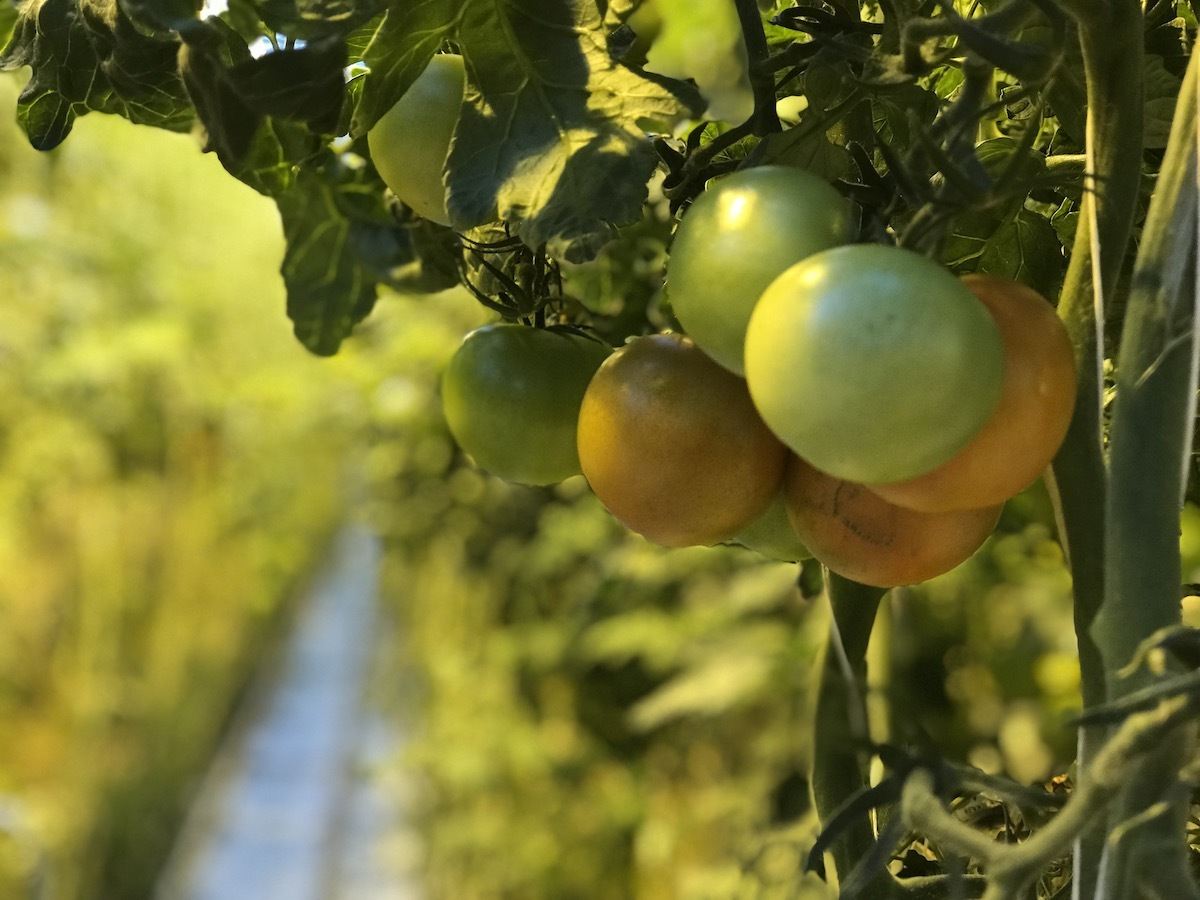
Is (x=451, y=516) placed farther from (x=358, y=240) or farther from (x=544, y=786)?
(x=358, y=240)

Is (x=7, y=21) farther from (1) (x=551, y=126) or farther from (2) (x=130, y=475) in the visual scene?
(2) (x=130, y=475)

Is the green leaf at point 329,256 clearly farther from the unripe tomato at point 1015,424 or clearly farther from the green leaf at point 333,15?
the unripe tomato at point 1015,424

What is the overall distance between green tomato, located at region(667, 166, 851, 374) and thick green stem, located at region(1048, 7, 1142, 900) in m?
0.07

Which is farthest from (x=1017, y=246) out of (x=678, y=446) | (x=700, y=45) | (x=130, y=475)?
(x=130, y=475)

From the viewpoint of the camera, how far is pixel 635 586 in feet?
5.08

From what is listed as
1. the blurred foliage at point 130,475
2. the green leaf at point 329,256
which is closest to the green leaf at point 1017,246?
the green leaf at point 329,256

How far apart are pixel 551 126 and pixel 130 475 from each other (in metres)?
3.03

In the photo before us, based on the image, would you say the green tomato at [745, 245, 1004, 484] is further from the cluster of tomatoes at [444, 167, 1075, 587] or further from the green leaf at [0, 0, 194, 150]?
the green leaf at [0, 0, 194, 150]

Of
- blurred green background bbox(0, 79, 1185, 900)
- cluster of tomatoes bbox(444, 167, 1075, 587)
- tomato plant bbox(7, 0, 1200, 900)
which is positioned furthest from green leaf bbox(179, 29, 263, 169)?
blurred green background bbox(0, 79, 1185, 900)

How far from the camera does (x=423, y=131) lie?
0.36 m

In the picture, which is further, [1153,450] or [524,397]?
[524,397]

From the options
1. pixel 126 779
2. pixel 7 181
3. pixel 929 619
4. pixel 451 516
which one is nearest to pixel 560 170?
pixel 929 619

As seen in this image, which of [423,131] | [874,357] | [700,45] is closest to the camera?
[874,357]

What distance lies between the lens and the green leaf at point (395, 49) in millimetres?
331
